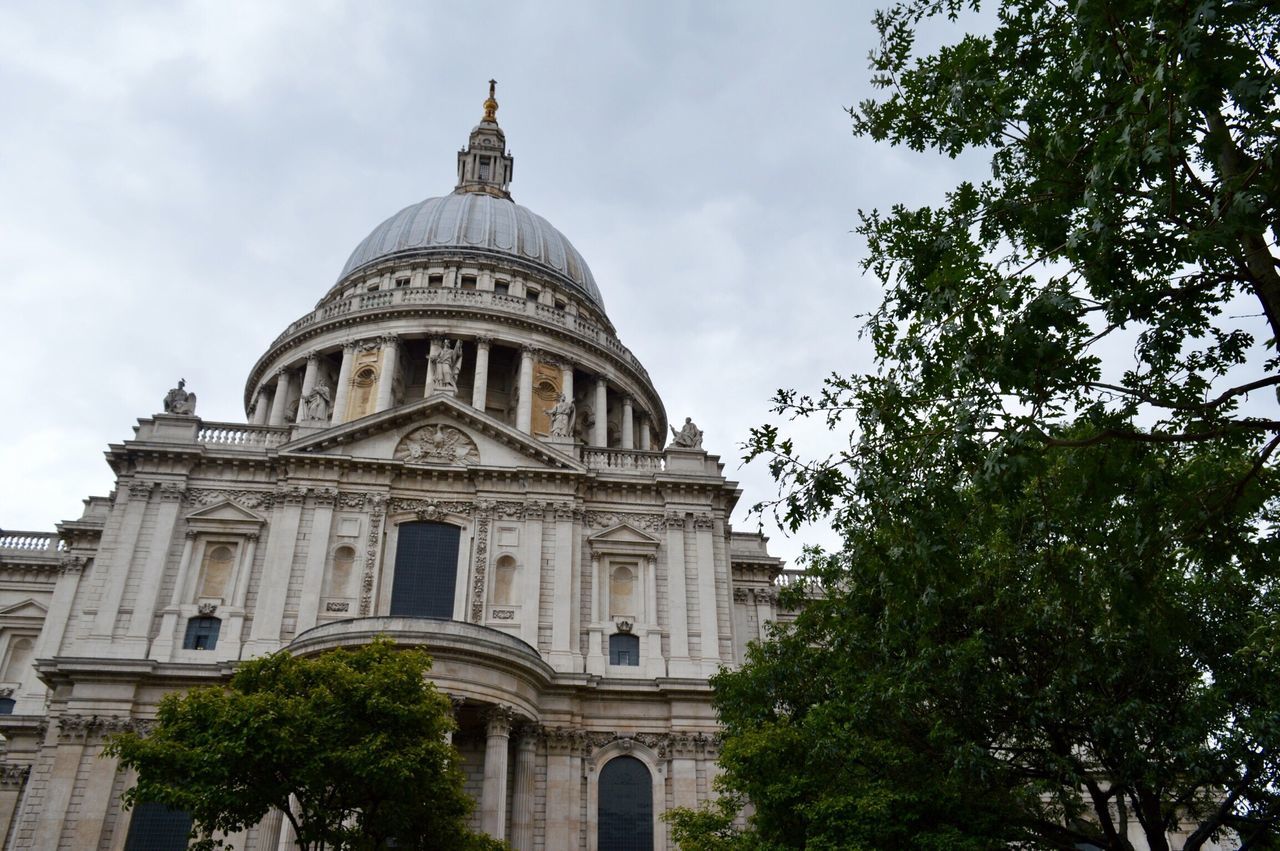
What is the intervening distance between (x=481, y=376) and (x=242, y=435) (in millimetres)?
13433

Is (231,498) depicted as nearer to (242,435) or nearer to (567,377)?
(242,435)

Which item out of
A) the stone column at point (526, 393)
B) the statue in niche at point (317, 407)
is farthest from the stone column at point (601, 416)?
the statue in niche at point (317, 407)

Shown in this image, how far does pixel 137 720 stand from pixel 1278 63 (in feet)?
98.1

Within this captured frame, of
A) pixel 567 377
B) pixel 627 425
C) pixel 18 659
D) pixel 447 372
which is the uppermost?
Result: pixel 567 377

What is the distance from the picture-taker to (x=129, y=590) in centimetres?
3025

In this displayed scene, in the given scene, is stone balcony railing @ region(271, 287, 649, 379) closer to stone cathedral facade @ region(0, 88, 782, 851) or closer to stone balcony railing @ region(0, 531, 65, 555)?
stone cathedral facade @ region(0, 88, 782, 851)

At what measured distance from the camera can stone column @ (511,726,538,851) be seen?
88.6 feet

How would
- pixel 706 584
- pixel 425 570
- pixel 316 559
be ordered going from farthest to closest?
A: pixel 706 584, pixel 425 570, pixel 316 559

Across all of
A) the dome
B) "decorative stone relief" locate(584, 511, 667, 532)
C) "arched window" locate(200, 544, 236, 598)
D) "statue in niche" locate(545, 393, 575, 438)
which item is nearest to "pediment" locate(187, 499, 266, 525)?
"arched window" locate(200, 544, 236, 598)

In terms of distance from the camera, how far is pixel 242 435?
34.5m

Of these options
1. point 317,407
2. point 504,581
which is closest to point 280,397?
point 317,407

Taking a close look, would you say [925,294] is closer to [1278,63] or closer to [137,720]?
[1278,63]

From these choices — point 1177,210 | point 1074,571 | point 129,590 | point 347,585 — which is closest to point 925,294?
point 1177,210

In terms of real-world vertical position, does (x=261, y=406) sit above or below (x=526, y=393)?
above
